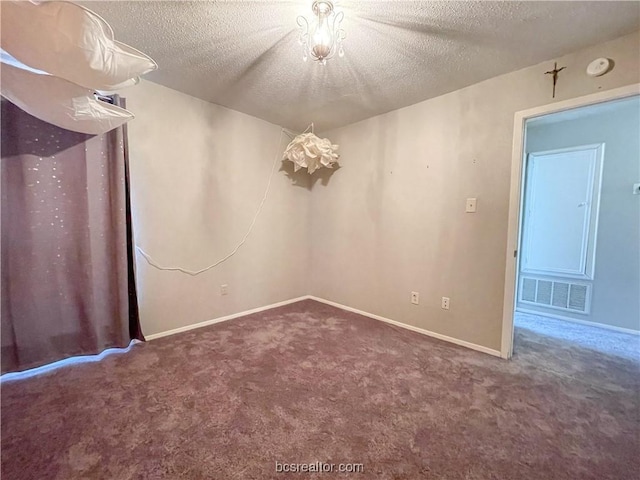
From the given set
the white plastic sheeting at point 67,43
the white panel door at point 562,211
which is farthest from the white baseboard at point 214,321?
the white panel door at point 562,211

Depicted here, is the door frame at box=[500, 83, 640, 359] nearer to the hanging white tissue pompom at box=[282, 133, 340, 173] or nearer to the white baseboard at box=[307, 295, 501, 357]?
the white baseboard at box=[307, 295, 501, 357]

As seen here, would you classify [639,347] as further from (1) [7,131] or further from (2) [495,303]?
(1) [7,131]

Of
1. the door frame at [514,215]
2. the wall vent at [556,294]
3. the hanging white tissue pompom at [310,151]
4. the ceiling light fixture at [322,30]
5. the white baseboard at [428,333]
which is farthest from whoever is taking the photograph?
the wall vent at [556,294]

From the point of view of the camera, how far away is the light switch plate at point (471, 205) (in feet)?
7.77

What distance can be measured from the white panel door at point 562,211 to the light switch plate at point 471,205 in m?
1.84

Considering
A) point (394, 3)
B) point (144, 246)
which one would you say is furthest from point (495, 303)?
point (144, 246)

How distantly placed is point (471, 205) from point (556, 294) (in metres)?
2.11

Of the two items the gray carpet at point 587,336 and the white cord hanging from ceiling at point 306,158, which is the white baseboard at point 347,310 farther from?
the gray carpet at point 587,336

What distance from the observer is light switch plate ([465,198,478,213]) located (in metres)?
2.37

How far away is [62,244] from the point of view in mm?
1966

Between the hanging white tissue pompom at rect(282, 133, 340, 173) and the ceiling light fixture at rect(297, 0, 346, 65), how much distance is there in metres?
1.25

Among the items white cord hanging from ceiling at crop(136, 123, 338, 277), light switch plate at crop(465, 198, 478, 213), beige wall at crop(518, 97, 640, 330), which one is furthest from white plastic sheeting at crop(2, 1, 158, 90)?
beige wall at crop(518, 97, 640, 330)

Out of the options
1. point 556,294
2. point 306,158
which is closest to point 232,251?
point 306,158

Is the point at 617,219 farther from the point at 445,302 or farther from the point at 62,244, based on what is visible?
the point at 62,244
